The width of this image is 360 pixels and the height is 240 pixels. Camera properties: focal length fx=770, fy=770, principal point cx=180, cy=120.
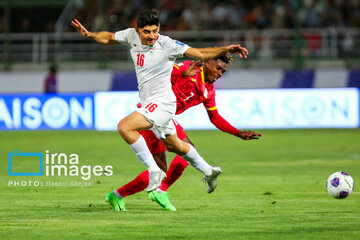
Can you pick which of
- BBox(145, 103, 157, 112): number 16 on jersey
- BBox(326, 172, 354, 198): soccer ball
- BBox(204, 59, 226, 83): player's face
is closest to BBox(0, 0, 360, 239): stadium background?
BBox(326, 172, 354, 198): soccer ball

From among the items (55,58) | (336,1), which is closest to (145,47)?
(55,58)

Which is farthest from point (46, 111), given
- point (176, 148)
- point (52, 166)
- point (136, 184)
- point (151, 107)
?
point (151, 107)

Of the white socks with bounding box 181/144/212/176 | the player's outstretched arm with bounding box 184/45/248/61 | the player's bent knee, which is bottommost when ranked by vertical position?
the white socks with bounding box 181/144/212/176

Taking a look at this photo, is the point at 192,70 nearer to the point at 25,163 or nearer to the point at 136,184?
the point at 136,184

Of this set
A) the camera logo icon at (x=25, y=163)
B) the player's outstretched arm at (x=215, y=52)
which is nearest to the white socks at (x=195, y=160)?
the player's outstretched arm at (x=215, y=52)

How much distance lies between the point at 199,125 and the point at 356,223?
15.6 metres

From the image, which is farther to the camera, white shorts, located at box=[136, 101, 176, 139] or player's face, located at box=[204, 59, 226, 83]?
player's face, located at box=[204, 59, 226, 83]

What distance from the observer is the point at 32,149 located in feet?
60.5

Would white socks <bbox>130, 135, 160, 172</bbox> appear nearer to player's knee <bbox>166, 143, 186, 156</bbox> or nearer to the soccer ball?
player's knee <bbox>166, 143, 186, 156</bbox>

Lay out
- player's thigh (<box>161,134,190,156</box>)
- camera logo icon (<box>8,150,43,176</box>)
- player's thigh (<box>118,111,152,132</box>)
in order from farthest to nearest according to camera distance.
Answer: camera logo icon (<box>8,150,43,176</box>) → player's thigh (<box>161,134,190,156</box>) → player's thigh (<box>118,111,152,132</box>)

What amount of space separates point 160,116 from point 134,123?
34cm

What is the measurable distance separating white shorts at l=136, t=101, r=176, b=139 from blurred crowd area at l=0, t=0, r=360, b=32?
18640mm

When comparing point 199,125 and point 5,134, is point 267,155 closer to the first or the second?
point 199,125

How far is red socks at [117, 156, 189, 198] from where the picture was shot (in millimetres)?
9320
